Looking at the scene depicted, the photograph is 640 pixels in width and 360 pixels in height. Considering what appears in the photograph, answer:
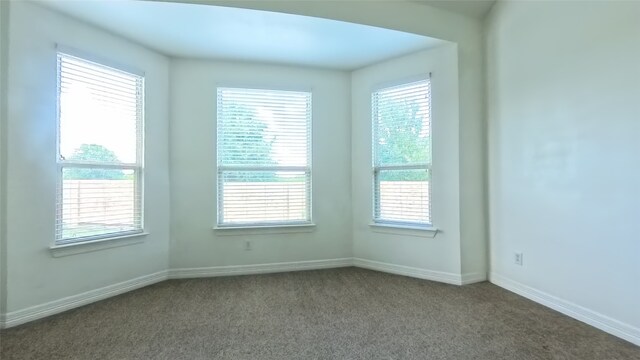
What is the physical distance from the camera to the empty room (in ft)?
7.35

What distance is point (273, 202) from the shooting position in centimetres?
388

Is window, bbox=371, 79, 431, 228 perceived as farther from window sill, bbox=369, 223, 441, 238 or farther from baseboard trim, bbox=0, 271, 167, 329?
baseboard trim, bbox=0, 271, 167, 329

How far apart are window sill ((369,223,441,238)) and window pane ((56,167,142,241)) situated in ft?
8.80

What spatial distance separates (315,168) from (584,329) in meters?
2.88

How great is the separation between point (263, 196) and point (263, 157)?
474mm

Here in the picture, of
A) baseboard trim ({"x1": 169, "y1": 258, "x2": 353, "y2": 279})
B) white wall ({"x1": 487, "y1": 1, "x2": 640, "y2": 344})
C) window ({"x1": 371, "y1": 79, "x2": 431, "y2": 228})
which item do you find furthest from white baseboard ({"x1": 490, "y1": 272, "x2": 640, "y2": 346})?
Result: baseboard trim ({"x1": 169, "y1": 258, "x2": 353, "y2": 279})

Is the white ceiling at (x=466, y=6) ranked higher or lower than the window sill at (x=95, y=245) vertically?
higher

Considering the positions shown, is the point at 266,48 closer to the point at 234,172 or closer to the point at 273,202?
the point at 234,172

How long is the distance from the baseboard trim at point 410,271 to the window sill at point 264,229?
30.9 inches

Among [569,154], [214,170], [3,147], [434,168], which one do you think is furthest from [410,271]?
[3,147]

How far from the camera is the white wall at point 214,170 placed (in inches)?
144

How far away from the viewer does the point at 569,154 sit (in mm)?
2531

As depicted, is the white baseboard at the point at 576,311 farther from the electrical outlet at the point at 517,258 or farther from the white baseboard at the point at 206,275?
the white baseboard at the point at 206,275

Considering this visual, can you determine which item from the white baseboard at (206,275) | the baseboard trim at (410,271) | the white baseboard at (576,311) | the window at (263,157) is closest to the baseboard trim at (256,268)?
the white baseboard at (206,275)
